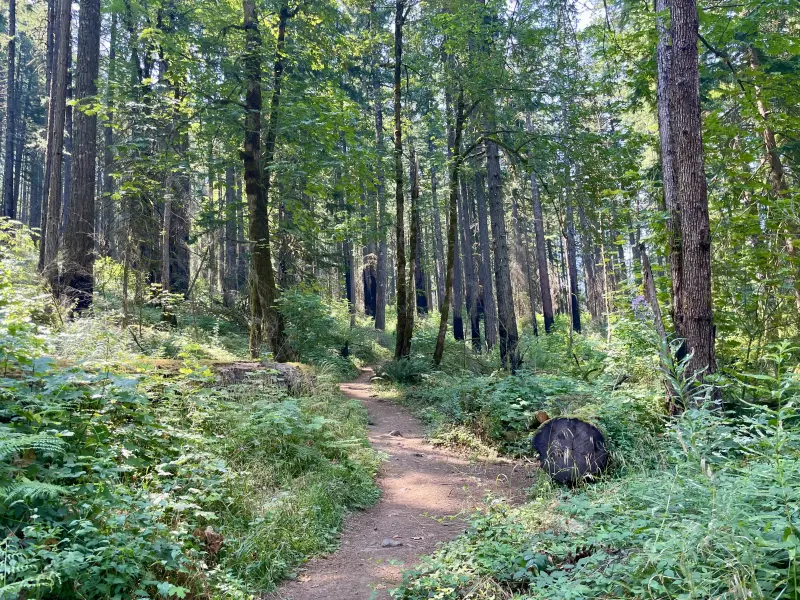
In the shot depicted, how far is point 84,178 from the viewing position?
10586 mm

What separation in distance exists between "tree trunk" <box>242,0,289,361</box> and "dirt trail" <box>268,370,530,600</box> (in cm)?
432

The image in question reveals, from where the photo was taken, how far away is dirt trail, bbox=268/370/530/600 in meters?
3.75

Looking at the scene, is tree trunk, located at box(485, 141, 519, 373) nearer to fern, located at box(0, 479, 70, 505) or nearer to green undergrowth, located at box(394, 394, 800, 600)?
green undergrowth, located at box(394, 394, 800, 600)

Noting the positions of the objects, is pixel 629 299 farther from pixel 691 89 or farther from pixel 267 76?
pixel 267 76

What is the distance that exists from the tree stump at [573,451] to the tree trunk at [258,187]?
23.2 ft

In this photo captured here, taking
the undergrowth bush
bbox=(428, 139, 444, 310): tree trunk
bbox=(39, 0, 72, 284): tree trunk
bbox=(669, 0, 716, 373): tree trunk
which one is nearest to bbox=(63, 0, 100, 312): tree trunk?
bbox=(39, 0, 72, 284): tree trunk

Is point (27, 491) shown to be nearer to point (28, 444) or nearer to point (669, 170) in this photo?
point (28, 444)

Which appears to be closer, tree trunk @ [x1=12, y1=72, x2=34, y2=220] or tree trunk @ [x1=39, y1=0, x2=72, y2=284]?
tree trunk @ [x1=39, y1=0, x2=72, y2=284]

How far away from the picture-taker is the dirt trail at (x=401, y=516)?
12.3 feet

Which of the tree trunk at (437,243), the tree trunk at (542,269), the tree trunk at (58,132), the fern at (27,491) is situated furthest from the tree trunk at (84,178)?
the tree trunk at (542,269)

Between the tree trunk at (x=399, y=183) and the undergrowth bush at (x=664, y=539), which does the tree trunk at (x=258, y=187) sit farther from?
the undergrowth bush at (x=664, y=539)

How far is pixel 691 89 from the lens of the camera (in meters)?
6.07

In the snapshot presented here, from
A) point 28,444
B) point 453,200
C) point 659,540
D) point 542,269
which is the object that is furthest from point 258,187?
point 542,269

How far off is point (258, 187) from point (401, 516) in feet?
28.0
